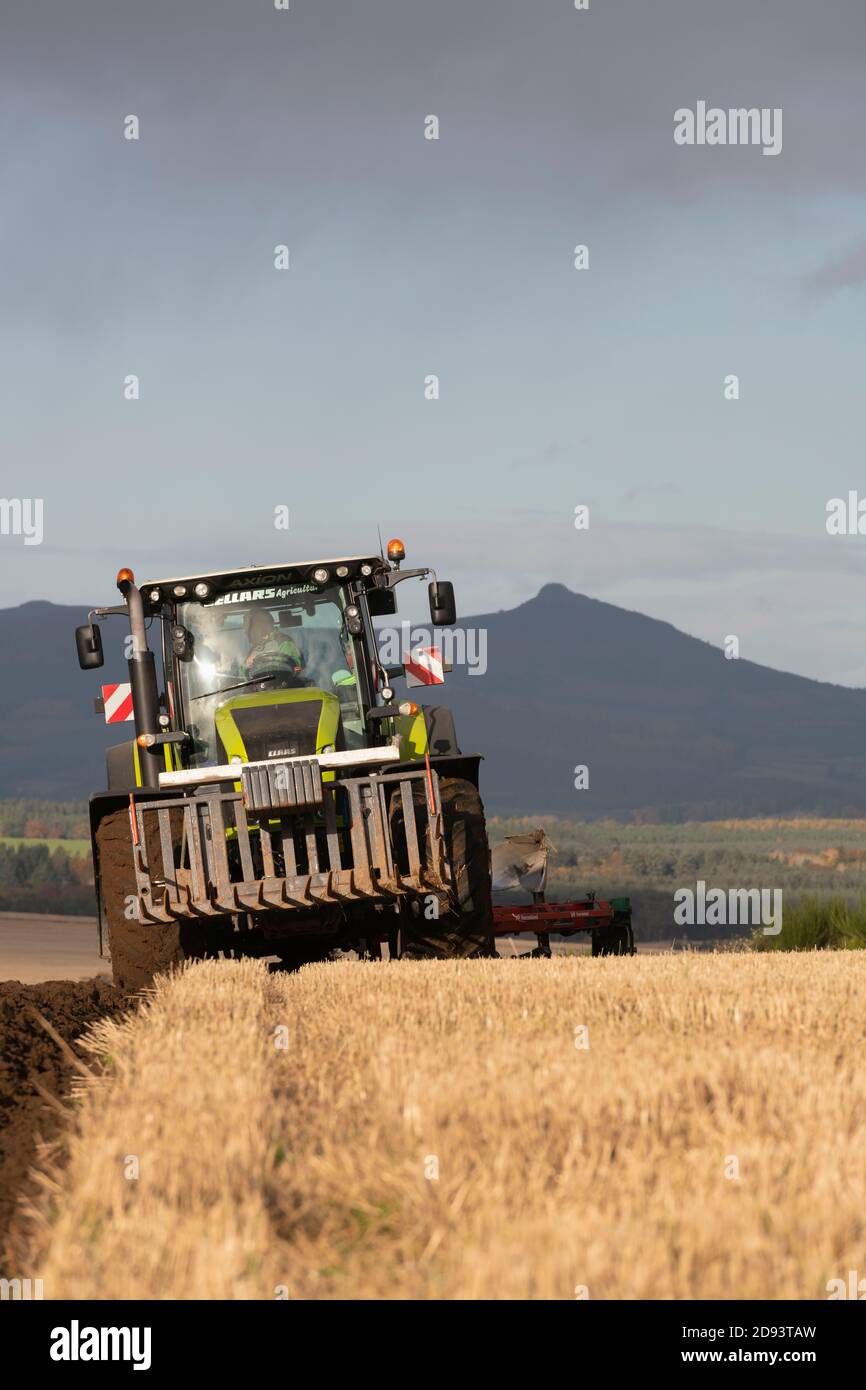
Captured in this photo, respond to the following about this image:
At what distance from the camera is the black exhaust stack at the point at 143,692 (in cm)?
1239

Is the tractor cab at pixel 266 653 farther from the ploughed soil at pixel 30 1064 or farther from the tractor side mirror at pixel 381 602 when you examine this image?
the ploughed soil at pixel 30 1064

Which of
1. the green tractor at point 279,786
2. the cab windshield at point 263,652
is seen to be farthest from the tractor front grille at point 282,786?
the cab windshield at point 263,652

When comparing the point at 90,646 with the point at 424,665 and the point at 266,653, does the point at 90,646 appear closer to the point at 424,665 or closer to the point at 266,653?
the point at 266,653

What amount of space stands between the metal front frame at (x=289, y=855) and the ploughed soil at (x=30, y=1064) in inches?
35.6

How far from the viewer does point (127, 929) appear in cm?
1198

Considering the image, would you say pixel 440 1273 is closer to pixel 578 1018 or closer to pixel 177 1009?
pixel 578 1018

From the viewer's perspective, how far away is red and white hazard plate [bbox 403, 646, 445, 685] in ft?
41.3

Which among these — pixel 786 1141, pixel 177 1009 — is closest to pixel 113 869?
pixel 177 1009

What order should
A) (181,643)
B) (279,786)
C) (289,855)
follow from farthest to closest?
(181,643) → (289,855) → (279,786)

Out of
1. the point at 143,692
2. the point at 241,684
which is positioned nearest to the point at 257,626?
the point at 241,684

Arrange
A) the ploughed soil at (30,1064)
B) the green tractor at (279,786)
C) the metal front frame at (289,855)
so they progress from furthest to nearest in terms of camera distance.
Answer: the green tractor at (279,786) < the metal front frame at (289,855) < the ploughed soil at (30,1064)

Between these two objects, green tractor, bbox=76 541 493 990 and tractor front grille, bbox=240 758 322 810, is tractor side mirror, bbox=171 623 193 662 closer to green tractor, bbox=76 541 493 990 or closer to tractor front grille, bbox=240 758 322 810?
green tractor, bbox=76 541 493 990

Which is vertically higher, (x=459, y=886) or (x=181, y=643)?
(x=181, y=643)

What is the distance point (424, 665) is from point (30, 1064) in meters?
5.72
